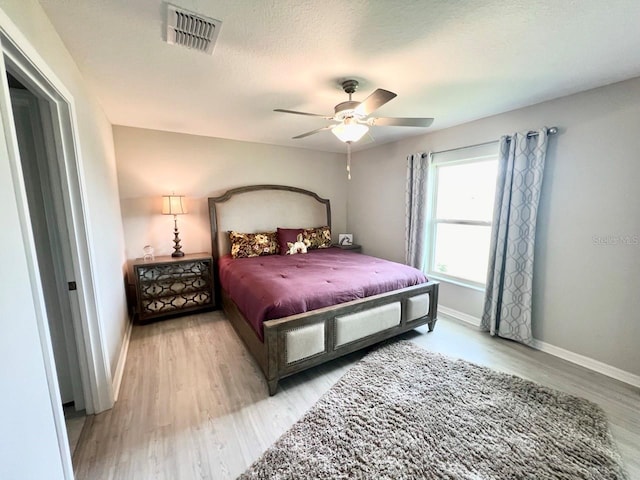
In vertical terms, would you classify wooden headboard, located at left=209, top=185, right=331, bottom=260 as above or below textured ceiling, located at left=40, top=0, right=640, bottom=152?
below

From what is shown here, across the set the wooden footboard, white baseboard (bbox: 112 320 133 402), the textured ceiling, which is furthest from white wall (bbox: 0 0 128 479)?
the wooden footboard

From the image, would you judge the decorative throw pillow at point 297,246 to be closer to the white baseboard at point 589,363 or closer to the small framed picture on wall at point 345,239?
the small framed picture on wall at point 345,239

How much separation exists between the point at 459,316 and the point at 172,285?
3.64m

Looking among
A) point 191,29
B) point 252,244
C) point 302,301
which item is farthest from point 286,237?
point 191,29

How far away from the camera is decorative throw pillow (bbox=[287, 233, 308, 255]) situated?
3824 millimetres

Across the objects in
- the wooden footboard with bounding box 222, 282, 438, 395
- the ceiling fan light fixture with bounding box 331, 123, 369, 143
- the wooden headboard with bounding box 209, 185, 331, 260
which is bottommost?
the wooden footboard with bounding box 222, 282, 438, 395

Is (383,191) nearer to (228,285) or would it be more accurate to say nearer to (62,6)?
(228,285)

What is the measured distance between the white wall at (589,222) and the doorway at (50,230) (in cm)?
379

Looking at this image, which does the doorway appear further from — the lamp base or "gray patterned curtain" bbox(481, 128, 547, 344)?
"gray patterned curtain" bbox(481, 128, 547, 344)

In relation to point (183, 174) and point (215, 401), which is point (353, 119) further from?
point (183, 174)

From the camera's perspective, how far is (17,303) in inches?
35.5

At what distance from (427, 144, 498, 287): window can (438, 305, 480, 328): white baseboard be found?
1.29 feet

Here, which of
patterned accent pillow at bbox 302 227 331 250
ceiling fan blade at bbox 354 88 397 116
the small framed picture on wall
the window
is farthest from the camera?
the small framed picture on wall

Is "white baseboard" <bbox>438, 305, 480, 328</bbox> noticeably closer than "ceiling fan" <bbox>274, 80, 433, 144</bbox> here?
No
